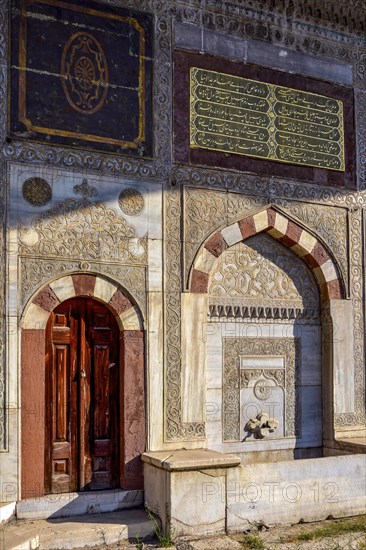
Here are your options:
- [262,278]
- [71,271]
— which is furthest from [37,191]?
[262,278]

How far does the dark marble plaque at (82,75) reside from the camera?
6.24 metres

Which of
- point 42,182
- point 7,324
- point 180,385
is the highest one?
point 42,182

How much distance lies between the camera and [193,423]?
6.74 m

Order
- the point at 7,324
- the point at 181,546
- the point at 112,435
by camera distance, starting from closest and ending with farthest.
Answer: the point at 181,546
the point at 7,324
the point at 112,435

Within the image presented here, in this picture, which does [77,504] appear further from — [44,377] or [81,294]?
[81,294]

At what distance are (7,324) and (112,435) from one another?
53.6 inches

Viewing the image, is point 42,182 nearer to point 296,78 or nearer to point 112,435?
point 112,435

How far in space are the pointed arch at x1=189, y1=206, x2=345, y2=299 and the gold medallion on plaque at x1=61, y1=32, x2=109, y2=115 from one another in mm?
1622

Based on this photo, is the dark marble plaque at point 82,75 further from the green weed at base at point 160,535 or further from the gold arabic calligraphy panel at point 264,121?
the green weed at base at point 160,535

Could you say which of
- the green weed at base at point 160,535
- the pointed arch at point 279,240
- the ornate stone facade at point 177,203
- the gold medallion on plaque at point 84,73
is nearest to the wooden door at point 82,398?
the ornate stone facade at point 177,203

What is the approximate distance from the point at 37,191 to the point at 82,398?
175 cm

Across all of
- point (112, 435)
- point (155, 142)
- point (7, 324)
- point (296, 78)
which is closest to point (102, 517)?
point (112, 435)

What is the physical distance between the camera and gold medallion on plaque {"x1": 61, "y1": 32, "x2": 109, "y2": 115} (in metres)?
6.47

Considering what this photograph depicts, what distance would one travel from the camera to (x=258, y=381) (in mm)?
7336
